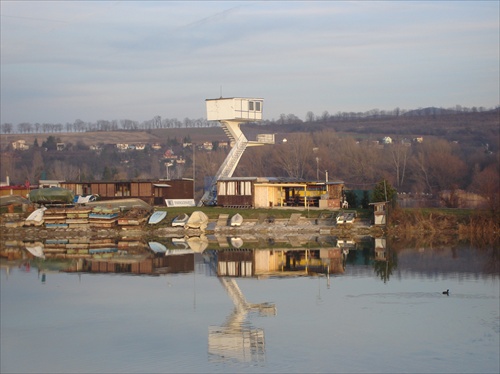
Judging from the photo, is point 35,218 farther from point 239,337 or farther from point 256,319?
point 239,337

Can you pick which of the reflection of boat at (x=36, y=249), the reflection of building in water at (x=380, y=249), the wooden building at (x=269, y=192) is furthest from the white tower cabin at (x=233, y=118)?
the reflection of building in water at (x=380, y=249)

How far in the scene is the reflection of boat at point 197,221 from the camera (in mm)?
50375

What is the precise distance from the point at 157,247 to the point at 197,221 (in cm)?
708

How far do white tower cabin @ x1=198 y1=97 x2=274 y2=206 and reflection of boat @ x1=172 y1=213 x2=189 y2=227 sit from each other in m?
6.69

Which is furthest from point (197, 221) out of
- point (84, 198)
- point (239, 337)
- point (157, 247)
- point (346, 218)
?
point (239, 337)

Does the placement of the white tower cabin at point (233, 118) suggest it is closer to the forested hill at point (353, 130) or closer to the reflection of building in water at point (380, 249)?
the reflection of building in water at point (380, 249)

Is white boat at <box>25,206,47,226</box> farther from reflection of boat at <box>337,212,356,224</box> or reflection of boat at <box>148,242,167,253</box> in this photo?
reflection of boat at <box>337,212,356,224</box>

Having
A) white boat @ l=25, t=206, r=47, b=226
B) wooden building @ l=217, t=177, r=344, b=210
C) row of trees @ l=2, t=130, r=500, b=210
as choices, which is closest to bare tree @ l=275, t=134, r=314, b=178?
row of trees @ l=2, t=130, r=500, b=210

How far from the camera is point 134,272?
34812mm

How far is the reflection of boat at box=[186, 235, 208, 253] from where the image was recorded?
4229cm

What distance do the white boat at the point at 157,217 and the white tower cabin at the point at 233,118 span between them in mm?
6142

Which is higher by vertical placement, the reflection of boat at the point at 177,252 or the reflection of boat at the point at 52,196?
the reflection of boat at the point at 52,196

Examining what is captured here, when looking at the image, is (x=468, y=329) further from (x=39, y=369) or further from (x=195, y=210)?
(x=195, y=210)

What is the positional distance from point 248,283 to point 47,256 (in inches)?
471
